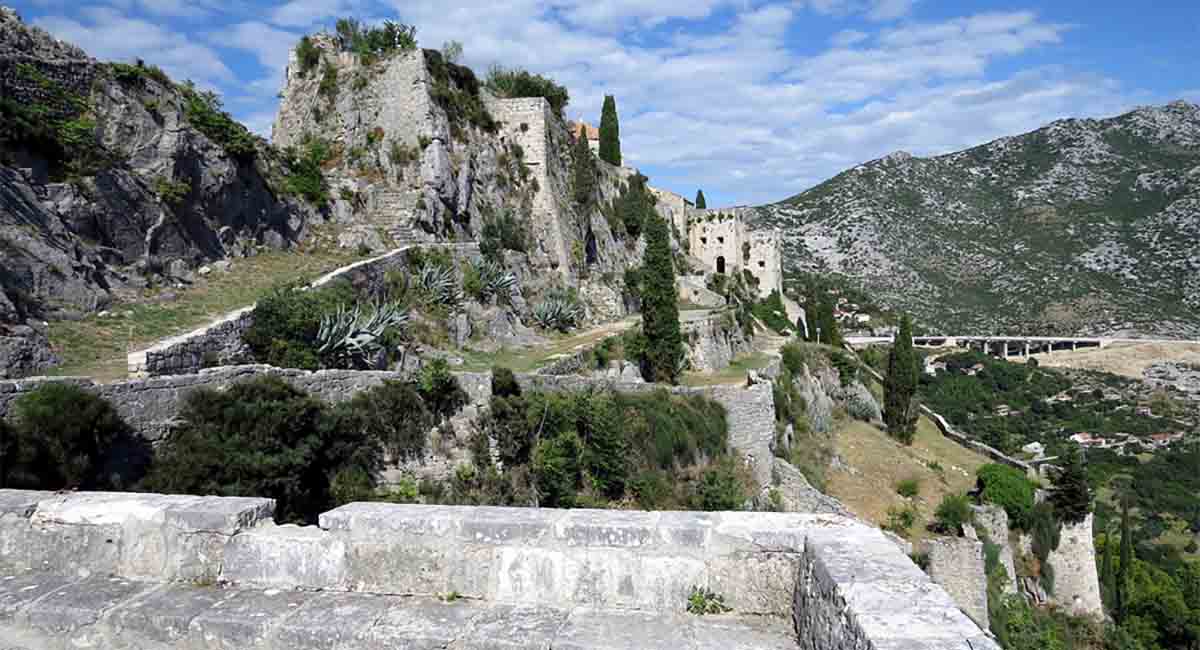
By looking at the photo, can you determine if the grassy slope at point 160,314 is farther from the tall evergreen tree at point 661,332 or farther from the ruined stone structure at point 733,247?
the ruined stone structure at point 733,247

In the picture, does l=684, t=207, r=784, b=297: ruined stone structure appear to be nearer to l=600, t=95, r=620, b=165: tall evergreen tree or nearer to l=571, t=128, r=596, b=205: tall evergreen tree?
l=600, t=95, r=620, b=165: tall evergreen tree

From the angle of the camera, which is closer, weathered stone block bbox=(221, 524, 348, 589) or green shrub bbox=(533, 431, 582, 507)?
weathered stone block bbox=(221, 524, 348, 589)

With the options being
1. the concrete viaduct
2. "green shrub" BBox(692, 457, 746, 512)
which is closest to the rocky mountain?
the concrete viaduct

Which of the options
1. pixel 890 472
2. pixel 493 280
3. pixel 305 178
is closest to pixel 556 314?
pixel 493 280

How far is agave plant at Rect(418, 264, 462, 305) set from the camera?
19.5m

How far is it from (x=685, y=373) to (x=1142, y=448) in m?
41.7

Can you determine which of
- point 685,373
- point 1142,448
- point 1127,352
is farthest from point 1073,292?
point 685,373

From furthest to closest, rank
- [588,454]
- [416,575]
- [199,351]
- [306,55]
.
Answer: [306,55], [588,454], [199,351], [416,575]

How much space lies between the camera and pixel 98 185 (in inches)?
552

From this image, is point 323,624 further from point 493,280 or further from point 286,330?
point 493,280

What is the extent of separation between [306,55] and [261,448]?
74.4 feet

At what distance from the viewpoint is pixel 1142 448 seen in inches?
1864

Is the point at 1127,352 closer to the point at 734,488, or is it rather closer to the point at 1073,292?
the point at 1073,292

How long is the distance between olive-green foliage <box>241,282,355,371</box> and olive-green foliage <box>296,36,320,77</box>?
1709 centimetres
